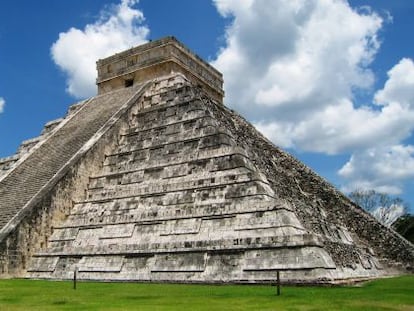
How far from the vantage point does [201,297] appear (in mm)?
7816

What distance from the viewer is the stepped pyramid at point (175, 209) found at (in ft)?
33.9

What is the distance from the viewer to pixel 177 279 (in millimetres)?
10430

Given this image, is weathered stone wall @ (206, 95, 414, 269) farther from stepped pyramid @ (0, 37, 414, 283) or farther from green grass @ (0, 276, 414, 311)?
green grass @ (0, 276, 414, 311)

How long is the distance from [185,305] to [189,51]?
15395mm

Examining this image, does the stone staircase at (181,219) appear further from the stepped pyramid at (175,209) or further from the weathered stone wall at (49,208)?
the weathered stone wall at (49,208)

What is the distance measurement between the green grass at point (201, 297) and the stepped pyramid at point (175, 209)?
896mm

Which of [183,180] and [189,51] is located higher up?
[189,51]

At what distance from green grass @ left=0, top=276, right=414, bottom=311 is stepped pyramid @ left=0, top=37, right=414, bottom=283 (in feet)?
2.94

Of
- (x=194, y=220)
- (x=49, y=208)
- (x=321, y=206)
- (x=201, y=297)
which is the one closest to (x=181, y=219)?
(x=194, y=220)

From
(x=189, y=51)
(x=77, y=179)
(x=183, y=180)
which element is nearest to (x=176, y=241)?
(x=183, y=180)

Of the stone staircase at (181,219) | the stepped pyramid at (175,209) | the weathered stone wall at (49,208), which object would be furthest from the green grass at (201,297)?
the weathered stone wall at (49,208)

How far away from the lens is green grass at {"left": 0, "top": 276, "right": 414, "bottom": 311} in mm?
6797

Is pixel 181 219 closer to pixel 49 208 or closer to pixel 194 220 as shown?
pixel 194 220

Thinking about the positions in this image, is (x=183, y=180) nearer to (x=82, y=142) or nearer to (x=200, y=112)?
(x=200, y=112)
